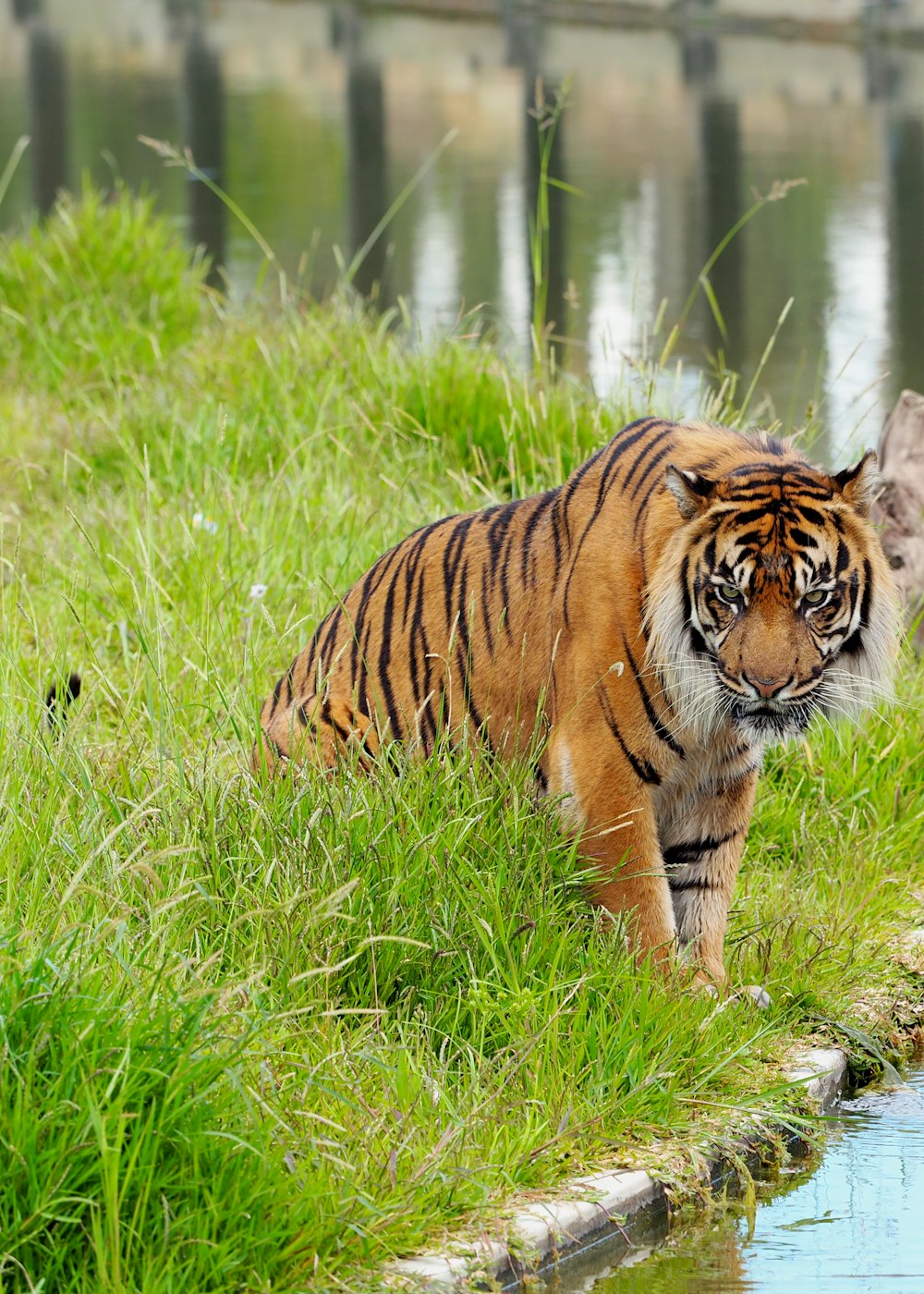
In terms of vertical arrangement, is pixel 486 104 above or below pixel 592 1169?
above

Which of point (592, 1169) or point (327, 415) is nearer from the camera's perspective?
point (592, 1169)

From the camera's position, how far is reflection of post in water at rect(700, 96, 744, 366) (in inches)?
452

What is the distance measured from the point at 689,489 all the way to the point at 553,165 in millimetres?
13809

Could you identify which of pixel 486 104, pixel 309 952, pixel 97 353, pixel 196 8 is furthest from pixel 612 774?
pixel 196 8

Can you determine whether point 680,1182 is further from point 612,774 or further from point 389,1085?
point 612,774

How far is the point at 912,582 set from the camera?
222 inches

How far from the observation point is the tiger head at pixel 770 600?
3469 millimetres

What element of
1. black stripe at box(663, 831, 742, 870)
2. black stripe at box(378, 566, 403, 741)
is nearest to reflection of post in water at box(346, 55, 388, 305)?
black stripe at box(378, 566, 403, 741)

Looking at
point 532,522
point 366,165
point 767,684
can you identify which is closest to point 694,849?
point 767,684

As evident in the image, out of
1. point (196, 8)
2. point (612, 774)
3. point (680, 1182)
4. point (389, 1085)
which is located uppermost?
point (196, 8)

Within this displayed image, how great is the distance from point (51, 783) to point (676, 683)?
124 centimetres

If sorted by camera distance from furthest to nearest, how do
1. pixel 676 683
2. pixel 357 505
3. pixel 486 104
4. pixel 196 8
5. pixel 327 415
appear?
pixel 196 8, pixel 486 104, pixel 327 415, pixel 357 505, pixel 676 683

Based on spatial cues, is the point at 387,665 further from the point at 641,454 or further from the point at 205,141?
the point at 205,141

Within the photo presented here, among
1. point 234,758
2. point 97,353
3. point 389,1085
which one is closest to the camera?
point 389,1085
